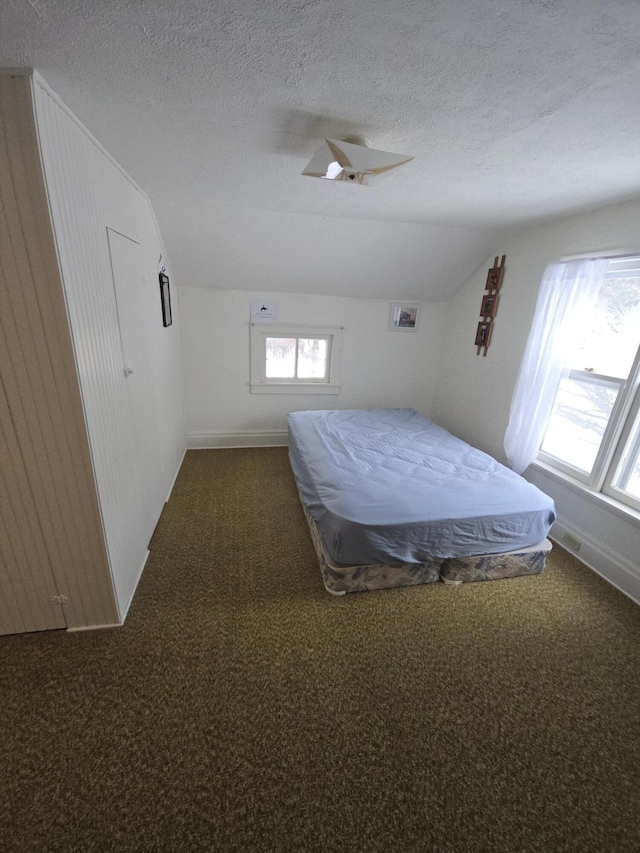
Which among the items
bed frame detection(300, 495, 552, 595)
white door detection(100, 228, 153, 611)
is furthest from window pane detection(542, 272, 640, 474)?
white door detection(100, 228, 153, 611)

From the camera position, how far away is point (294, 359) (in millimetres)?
3836

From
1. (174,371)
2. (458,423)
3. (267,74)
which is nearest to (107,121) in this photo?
(267,74)

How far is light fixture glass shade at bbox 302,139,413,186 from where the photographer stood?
1413 millimetres

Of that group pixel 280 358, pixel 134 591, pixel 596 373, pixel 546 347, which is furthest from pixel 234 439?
pixel 596 373

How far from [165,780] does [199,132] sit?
2.52 metres

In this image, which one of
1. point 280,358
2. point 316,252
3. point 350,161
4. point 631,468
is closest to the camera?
point 350,161

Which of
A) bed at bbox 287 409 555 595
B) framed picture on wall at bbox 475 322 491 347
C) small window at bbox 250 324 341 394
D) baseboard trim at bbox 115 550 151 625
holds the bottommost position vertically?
baseboard trim at bbox 115 550 151 625

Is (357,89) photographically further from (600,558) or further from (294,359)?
(600,558)

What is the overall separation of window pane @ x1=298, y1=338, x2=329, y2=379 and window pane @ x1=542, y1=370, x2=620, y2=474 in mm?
2278

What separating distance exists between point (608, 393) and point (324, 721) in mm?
2582

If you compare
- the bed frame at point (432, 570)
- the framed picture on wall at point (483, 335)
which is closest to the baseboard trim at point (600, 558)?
the bed frame at point (432, 570)

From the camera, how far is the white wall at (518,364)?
2.13 m

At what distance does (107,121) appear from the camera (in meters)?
1.42

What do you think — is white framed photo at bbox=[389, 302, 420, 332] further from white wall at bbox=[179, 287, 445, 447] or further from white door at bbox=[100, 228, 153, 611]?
white door at bbox=[100, 228, 153, 611]
